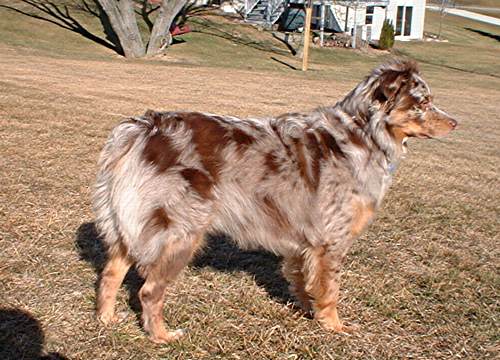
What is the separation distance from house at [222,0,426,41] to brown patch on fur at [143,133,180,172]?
3459 centimetres

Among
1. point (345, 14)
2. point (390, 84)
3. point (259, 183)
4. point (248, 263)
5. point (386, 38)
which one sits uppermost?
point (390, 84)

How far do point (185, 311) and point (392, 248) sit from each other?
2226mm

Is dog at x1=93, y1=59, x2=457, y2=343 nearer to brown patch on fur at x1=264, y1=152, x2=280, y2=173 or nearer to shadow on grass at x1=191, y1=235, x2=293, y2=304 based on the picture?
brown patch on fur at x1=264, y1=152, x2=280, y2=173

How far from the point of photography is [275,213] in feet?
12.0

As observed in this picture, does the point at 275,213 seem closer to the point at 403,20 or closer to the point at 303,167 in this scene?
the point at 303,167

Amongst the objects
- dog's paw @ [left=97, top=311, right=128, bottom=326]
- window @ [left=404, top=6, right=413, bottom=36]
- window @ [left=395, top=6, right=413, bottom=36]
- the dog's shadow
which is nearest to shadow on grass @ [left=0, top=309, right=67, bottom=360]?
dog's paw @ [left=97, top=311, right=128, bottom=326]

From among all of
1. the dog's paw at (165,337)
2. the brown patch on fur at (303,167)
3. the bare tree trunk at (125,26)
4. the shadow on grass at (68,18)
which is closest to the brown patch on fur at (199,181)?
the brown patch on fur at (303,167)

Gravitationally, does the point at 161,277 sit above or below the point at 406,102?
below

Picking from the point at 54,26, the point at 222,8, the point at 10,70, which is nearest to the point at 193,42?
the point at 54,26

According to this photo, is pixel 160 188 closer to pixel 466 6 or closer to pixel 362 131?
pixel 362 131

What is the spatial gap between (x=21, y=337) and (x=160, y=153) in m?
1.40

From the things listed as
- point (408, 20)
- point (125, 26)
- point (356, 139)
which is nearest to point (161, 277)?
point (356, 139)

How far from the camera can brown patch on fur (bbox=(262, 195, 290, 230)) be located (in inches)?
143

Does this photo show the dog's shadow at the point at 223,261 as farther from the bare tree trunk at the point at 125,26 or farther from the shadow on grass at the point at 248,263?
the bare tree trunk at the point at 125,26
